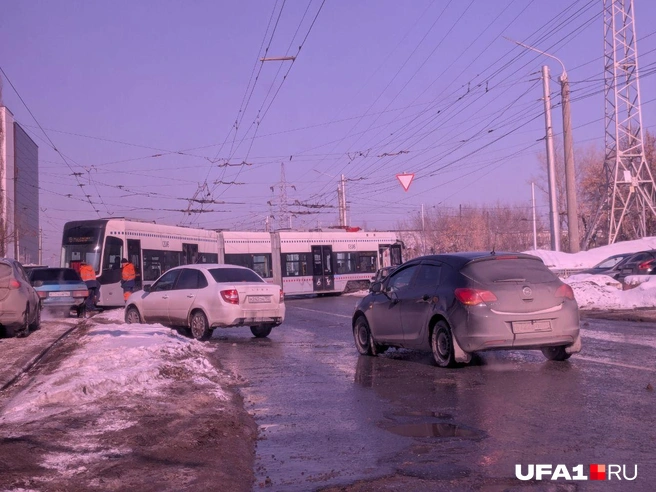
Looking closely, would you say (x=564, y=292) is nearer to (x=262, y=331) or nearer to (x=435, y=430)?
(x=435, y=430)

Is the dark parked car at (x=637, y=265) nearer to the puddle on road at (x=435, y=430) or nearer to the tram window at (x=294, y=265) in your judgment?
the tram window at (x=294, y=265)

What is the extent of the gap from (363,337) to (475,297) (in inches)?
121

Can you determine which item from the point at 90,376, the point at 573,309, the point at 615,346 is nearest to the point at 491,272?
the point at 573,309

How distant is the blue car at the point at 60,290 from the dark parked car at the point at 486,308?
15.9 meters

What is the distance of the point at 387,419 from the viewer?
293 inches

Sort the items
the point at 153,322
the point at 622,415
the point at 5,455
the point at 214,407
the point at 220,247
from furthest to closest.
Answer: the point at 220,247 → the point at 153,322 → the point at 214,407 → the point at 622,415 → the point at 5,455

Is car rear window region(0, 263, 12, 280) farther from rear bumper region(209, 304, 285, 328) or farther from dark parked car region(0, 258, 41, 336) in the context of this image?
rear bumper region(209, 304, 285, 328)

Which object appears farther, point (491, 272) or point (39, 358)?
point (39, 358)

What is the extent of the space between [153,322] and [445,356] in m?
9.07

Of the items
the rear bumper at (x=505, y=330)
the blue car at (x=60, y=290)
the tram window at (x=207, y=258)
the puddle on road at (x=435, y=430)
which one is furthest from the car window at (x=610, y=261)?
the puddle on road at (x=435, y=430)

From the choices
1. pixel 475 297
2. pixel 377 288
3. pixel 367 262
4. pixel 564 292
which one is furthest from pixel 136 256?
pixel 564 292

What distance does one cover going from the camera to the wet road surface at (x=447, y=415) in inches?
222

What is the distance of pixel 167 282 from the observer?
690 inches

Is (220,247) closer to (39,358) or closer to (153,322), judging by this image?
(153,322)
